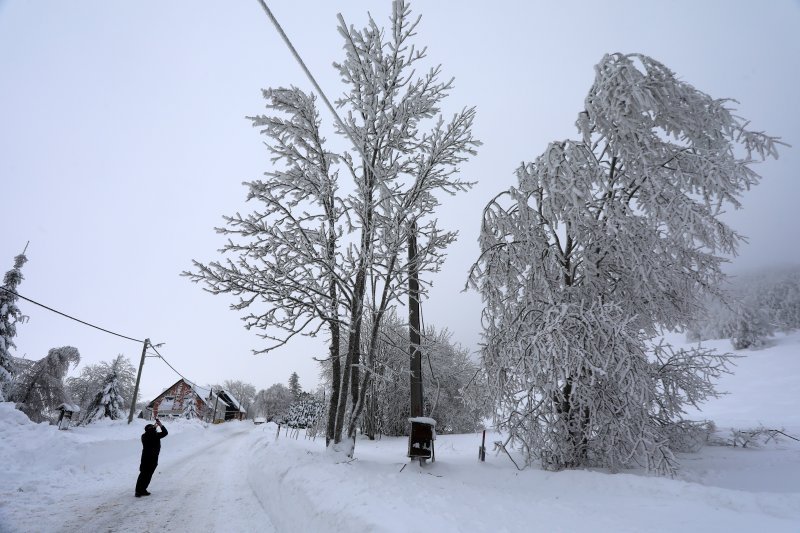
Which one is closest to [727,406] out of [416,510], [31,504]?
[416,510]

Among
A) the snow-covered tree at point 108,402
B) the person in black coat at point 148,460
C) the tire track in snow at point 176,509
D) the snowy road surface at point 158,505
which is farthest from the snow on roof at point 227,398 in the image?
the person in black coat at point 148,460

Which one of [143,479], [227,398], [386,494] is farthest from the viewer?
[227,398]

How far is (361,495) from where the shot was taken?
4949 mm

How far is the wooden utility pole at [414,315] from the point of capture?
28.2 feet

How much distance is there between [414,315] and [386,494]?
15.2 feet

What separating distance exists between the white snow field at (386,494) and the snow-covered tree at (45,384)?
799 inches

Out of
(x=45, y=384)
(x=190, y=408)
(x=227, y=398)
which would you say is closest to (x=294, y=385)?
(x=227, y=398)

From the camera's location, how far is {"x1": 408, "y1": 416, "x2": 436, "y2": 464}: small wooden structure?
7.66m

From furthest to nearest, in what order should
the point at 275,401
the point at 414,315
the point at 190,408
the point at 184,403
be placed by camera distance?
1. the point at 275,401
2. the point at 184,403
3. the point at 190,408
4. the point at 414,315

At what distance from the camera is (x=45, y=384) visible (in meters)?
24.0

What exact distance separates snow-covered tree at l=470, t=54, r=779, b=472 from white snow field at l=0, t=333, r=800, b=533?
105 centimetres

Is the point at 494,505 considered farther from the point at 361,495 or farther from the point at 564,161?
the point at 564,161

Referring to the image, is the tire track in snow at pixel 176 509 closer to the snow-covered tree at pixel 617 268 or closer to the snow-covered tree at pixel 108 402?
the snow-covered tree at pixel 617 268

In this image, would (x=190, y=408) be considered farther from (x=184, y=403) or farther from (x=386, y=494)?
(x=386, y=494)
